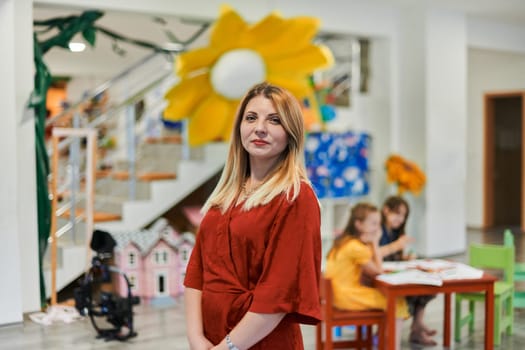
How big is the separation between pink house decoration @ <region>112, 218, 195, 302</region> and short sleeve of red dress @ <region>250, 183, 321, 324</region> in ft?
14.2

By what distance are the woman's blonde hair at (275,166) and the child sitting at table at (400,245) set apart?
268 centimetres

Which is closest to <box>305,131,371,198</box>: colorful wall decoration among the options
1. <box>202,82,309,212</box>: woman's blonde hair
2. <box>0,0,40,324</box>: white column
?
<box>0,0,40,324</box>: white column

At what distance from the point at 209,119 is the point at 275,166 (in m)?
4.31

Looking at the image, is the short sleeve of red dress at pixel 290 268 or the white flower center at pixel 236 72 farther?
the white flower center at pixel 236 72

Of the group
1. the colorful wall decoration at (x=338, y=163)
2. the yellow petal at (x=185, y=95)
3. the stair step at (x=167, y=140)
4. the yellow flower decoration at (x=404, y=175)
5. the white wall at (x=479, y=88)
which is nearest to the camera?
the yellow petal at (x=185, y=95)

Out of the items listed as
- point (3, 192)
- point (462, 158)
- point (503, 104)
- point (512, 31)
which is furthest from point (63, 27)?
point (503, 104)

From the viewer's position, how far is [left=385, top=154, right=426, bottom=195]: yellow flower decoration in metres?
7.34

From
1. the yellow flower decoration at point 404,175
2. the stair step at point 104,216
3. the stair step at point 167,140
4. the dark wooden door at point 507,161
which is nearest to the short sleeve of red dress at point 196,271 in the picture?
the stair step at point 104,216

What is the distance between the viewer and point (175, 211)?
8.63 metres

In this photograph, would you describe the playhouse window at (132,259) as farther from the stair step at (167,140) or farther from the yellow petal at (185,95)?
the stair step at (167,140)

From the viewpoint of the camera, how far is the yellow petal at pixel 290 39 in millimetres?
6141

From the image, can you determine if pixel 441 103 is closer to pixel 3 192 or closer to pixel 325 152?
pixel 325 152

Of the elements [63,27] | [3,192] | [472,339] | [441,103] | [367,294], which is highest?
[63,27]

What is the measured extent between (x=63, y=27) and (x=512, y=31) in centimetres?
588
